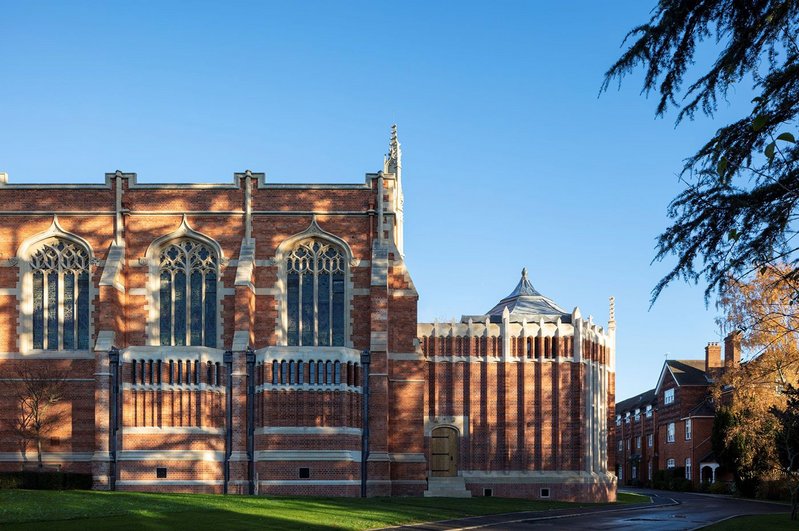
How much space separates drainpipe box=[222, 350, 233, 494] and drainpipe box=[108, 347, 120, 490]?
4144mm

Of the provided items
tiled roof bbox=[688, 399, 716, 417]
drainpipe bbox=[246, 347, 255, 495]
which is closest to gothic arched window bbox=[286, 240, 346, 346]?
drainpipe bbox=[246, 347, 255, 495]

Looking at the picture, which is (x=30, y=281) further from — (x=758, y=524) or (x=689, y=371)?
(x=689, y=371)

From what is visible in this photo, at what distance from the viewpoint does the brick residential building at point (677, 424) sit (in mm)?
69812

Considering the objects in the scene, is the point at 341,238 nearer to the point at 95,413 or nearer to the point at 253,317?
the point at 253,317

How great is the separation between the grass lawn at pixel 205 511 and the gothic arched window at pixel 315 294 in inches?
330

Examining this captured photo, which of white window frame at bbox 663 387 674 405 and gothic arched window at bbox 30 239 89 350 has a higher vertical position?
gothic arched window at bbox 30 239 89 350

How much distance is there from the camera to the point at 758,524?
92.7 feet

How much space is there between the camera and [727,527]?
27.0m

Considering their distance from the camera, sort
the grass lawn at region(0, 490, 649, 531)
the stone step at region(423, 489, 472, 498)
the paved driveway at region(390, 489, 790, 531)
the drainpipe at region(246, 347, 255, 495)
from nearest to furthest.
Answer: the grass lawn at region(0, 490, 649, 531) < the paved driveway at region(390, 489, 790, 531) < the drainpipe at region(246, 347, 255, 495) < the stone step at region(423, 489, 472, 498)

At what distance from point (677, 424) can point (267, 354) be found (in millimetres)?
45483

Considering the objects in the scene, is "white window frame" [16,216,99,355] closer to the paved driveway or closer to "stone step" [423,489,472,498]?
"stone step" [423,489,472,498]

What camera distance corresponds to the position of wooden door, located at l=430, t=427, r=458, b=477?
42.2 m

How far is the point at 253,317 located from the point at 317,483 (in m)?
7.08

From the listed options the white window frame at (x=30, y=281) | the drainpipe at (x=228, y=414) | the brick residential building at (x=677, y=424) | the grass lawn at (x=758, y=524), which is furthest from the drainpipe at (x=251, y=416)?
the brick residential building at (x=677, y=424)
